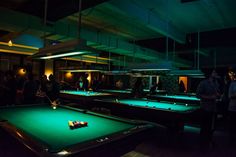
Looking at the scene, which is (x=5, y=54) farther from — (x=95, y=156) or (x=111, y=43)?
(x=95, y=156)

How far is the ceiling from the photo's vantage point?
3.95m

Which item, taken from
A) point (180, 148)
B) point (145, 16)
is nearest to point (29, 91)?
point (145, 16)

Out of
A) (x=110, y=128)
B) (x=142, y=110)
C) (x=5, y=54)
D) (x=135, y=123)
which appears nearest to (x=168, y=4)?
(x=142, y=110)

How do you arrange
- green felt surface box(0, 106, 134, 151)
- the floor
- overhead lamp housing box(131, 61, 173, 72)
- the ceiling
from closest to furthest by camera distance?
green felt surface box(0, 106, 134, 151)
the floor
the ceiling
overhead lamp housing box(131, 61, 173, 72)

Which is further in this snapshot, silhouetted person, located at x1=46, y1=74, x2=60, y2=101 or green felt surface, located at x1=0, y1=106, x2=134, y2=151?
silhouetted person, located at x1=46, y1=74, x2=60, y2=101

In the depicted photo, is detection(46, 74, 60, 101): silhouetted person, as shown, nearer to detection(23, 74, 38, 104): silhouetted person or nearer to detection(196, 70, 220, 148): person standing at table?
detection(23, 74, 38, 104): silhouetted person

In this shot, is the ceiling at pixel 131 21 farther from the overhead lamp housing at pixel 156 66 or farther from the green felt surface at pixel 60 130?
the green felt surface at pixel 60 130

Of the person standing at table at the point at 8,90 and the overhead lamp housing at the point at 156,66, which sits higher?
the overhead lamp housing at the point at 156,66

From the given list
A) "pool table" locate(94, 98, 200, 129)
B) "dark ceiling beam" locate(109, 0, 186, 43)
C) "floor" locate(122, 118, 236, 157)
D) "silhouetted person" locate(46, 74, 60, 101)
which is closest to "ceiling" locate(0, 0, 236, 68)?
"dark ceiling beam" locate(109, 0, 186, 43)

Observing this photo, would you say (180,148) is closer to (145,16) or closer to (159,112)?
(159,112)

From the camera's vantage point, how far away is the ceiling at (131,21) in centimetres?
395

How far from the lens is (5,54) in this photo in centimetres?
912

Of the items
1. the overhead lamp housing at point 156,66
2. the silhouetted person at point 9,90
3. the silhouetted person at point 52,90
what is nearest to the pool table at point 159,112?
the overhead lamp housing at point 156,66

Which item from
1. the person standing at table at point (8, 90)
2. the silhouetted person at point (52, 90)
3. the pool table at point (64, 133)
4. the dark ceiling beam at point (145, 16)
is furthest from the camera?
the person standing at table at point (8, 90)
